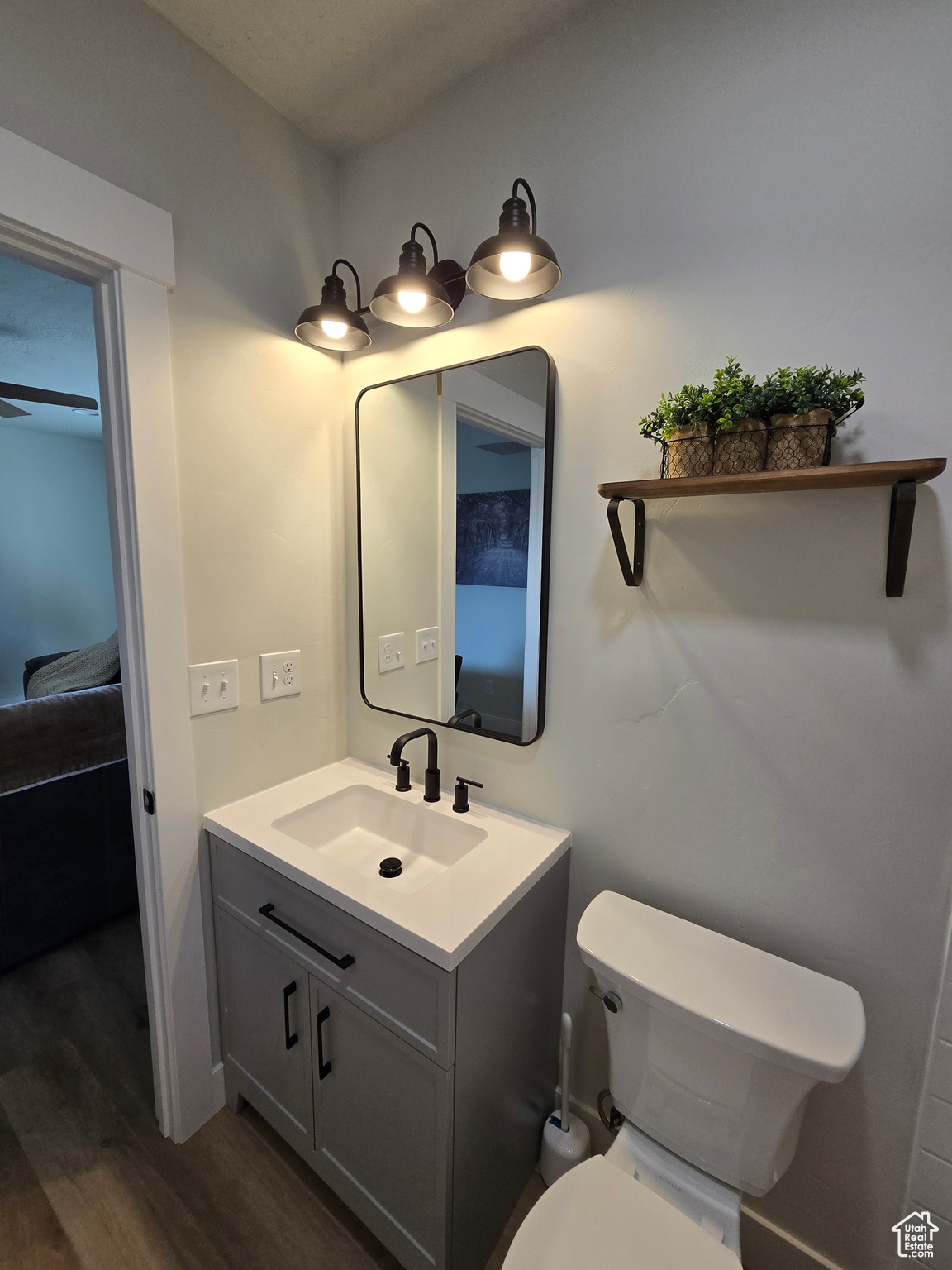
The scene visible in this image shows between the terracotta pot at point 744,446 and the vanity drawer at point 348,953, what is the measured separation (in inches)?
39.2

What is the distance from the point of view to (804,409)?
823 mm

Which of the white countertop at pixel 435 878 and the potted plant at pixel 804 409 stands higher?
the potted plant at pixel 804 409

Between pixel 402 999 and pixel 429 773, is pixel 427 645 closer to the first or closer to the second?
pixel 429 773

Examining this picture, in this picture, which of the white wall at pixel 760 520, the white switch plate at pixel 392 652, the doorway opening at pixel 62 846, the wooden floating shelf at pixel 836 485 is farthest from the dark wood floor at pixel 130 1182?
the wooden floating shelf at pixel 836 485

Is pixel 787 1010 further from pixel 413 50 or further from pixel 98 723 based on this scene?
pixel 98 723

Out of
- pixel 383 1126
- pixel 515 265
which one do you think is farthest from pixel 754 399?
pixel 383 1126

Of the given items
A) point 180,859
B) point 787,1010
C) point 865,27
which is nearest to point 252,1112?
point 180,859

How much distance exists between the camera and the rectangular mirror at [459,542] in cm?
125

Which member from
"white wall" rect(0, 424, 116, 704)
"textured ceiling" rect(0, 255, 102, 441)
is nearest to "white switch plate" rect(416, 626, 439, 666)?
"textured ceiling" rect(0, 255, 102, 441)

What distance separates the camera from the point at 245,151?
1294 millimetres

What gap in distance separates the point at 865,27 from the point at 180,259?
1353mm

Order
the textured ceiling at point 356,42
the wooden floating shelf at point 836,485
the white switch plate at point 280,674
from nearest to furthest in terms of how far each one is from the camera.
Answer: the wooden floating shelf at point 836,485 < the textured ceiling at point 356,42 < the white switch plate at point 280,674

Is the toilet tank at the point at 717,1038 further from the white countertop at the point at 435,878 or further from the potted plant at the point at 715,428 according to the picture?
the potted plant at the point at 715,428

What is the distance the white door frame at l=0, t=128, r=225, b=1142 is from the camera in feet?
3.26
